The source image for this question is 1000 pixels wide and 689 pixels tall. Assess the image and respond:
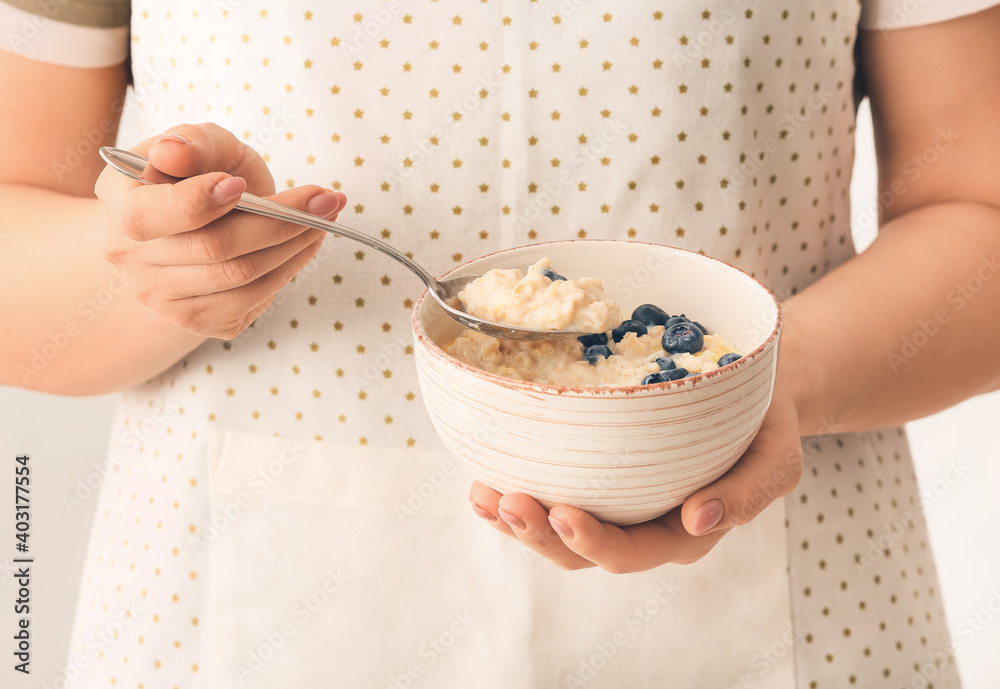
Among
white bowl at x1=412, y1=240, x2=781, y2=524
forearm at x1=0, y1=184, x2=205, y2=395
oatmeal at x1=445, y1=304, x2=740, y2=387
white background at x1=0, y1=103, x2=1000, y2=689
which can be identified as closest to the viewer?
A: white bowl at x1=412, y1=240, x2=781, y2=524

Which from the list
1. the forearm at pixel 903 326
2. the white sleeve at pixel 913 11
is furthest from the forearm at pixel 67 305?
the white sleeve at pixel 913 11

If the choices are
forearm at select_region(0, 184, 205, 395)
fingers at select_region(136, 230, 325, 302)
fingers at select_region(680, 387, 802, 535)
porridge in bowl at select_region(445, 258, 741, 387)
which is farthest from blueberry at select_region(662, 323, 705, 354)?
forearm at select_region(0, 184, 205, 395)

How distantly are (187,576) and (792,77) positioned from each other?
3.11ft

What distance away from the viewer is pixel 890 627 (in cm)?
93

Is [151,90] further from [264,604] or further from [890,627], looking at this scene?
[890,627]

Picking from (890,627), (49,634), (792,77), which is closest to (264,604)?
(890,627)

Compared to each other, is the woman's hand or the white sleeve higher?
the white sleeve

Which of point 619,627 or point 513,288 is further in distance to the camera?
point 619,627

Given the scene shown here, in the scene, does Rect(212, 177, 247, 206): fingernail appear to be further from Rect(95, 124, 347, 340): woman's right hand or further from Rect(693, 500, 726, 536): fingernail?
Rect(693, 500, 726, 536): fingernail

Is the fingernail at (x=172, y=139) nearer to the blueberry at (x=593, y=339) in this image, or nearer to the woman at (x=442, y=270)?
the woman at (x=442, y=270)

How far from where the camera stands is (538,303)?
2.07ft

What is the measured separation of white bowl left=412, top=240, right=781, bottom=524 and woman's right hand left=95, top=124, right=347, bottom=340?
0.14 metres

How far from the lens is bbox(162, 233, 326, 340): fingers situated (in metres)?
0.68

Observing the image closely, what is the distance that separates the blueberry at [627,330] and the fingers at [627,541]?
6.5 inches
